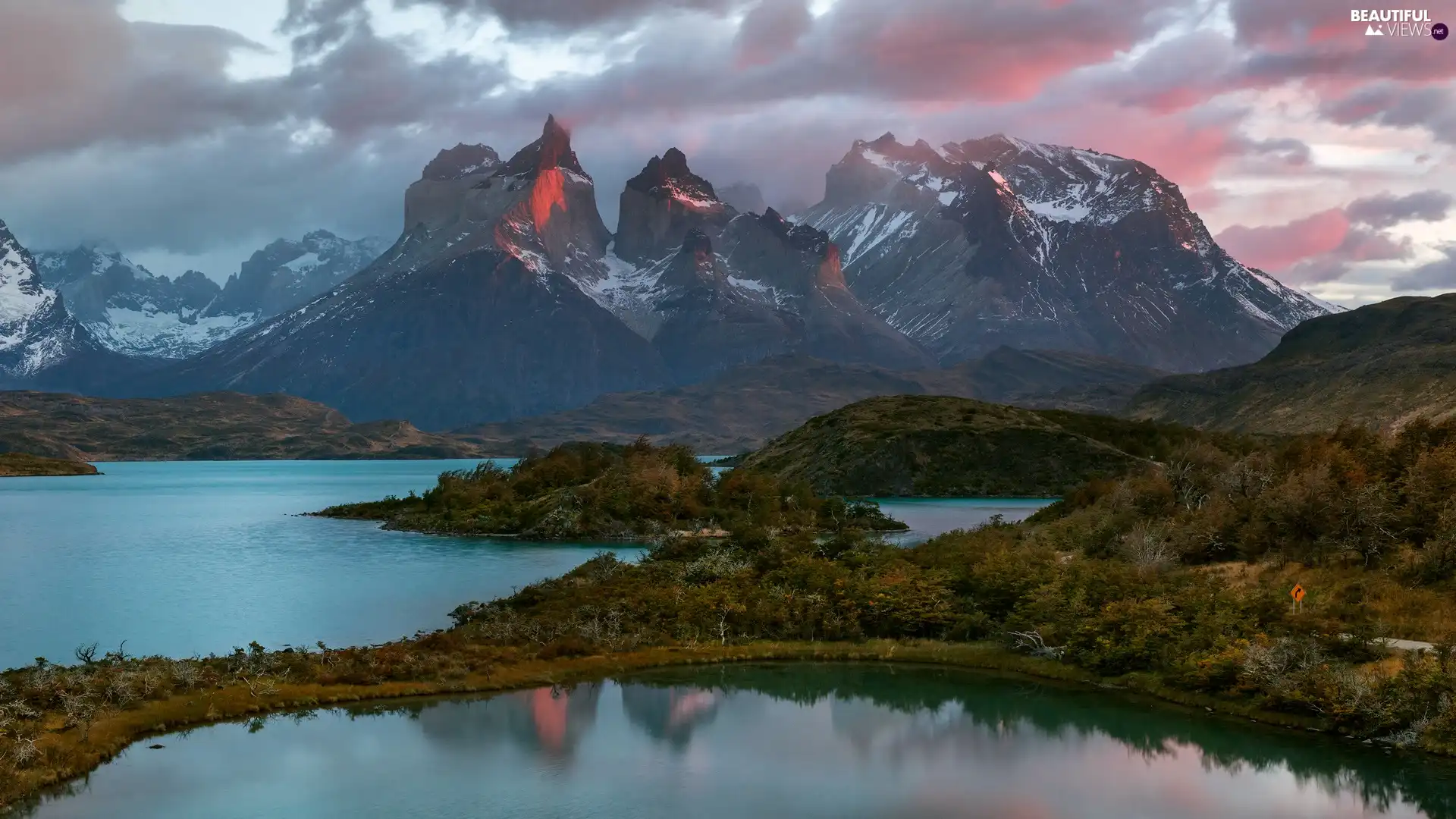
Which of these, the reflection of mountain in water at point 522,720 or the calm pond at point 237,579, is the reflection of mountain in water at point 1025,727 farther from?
the calm pond at point 237,579

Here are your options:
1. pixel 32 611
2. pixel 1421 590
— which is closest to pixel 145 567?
pixel 32 611

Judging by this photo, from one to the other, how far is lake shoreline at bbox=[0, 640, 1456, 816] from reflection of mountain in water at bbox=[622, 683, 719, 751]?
172 inches

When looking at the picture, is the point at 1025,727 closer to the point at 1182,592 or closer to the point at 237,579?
the point at 1182,592

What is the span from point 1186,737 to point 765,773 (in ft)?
62.2

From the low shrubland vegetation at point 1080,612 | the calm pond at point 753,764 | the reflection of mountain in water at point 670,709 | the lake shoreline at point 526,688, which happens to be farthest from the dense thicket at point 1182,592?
the reflection of mountain in water at point 670,709

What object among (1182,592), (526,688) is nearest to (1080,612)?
(1182,592)

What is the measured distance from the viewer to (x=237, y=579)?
105625mm

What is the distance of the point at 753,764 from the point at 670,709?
29.8 feet

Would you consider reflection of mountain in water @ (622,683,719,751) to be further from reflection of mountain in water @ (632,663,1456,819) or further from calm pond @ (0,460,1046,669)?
calm pond @ (0,460,1046,669)

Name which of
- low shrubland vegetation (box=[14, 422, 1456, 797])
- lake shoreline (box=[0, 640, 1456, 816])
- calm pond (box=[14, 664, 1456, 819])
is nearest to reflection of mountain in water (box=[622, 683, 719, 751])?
calm pond (box=[14, 664, 1456, 819])

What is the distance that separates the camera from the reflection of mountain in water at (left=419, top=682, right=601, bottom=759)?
4838 cm

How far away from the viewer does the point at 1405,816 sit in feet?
133

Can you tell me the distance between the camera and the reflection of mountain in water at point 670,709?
50.6 m

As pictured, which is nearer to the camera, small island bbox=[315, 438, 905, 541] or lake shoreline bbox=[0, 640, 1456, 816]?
lake shoreline bbox=[0, 640, 1456, 816]
